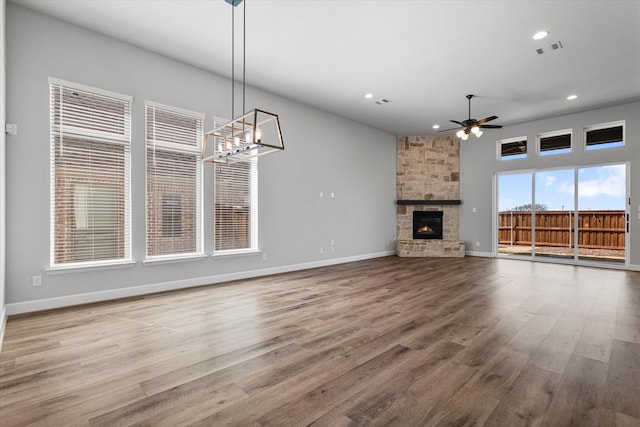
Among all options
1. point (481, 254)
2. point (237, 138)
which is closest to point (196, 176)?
point (237, 138)

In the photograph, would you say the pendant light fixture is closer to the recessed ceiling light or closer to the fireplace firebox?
the recessed ceiling light

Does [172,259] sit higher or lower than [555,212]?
lower

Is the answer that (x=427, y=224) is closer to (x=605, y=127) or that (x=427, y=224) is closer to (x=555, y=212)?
(x=555, y=212)

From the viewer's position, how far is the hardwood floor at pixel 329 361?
1.80 metres

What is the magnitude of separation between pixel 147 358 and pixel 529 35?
5.76m

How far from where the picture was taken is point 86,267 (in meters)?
→ 3.98

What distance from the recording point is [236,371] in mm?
2289

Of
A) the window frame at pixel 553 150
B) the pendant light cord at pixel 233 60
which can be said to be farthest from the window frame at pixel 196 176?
the window frame at pixel 553 150

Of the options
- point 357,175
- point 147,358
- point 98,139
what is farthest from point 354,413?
point 357,175

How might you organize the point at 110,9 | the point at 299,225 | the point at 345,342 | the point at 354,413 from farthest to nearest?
the point at 299,225
the point at 110,9
the point at 345,342
the point at 354,413

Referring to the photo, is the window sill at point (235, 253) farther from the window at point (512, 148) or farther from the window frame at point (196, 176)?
the window at point (512, 148)

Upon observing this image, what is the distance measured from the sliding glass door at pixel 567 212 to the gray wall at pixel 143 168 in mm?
3862

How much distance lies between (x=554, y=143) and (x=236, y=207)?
7.87m

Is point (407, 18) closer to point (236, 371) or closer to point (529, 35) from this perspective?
point (529, 35)
